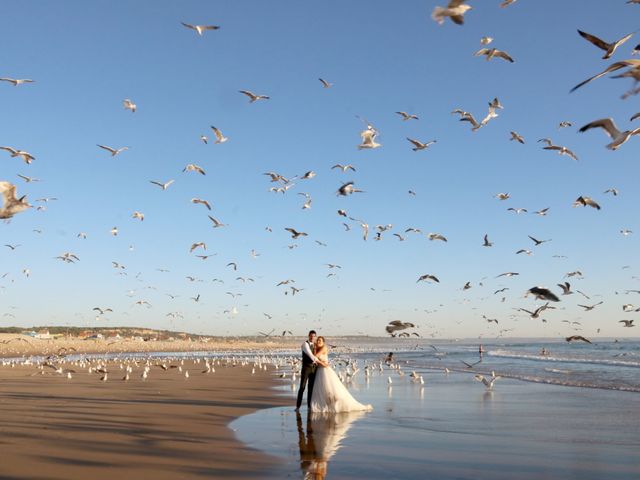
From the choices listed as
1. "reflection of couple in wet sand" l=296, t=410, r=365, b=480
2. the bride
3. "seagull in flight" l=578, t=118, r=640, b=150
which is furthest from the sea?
"seagull in flight" l=578, t=118, r=640, b=150

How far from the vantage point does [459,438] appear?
10.9m

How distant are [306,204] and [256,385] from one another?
779cm

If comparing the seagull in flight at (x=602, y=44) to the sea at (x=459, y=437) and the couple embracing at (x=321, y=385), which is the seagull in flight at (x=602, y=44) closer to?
the sea at (x=459, y=437)

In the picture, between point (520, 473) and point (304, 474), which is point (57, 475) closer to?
point (304, 474)

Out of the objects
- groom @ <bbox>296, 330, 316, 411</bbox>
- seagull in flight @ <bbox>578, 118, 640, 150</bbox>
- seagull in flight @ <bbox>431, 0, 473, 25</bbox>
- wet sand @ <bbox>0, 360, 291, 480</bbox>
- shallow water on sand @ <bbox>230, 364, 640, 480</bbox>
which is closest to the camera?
wet sand @ <bbox>0, 360, 291, 480</bbox>

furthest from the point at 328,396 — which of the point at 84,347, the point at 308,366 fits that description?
the point at 84,347

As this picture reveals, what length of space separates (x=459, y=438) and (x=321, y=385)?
385 cm

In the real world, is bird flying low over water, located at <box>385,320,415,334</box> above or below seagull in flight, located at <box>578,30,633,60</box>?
below

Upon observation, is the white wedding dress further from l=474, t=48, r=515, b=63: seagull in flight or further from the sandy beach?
the sandy beach

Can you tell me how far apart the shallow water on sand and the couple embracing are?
0.48 meters

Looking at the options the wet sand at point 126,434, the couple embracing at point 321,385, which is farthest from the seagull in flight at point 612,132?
the couple embracing at point 321,385

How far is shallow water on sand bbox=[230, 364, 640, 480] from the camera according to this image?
8.45 meters

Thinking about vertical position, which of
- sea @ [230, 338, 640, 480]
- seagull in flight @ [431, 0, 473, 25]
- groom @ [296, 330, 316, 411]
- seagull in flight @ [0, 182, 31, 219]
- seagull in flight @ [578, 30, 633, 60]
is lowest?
sea @ [230, 338, 640, 480]

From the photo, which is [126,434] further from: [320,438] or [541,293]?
[541,293]
